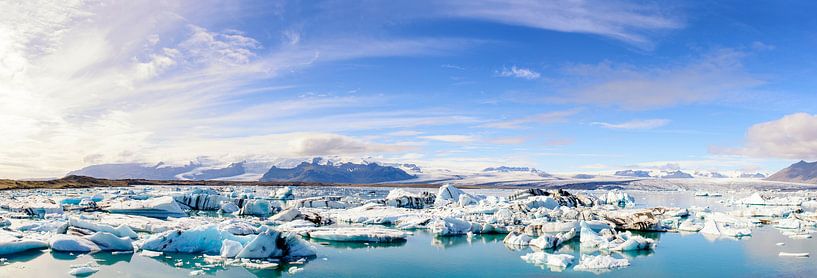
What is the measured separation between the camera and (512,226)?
62.8 ft

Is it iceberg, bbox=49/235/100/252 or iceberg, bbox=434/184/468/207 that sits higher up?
iceberg, bbox=434/184/468/207

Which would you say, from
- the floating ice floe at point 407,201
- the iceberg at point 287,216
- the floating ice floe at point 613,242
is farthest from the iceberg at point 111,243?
the floating ice floe at point 407,201

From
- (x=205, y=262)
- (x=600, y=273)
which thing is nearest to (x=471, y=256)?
(x=600, y=273)

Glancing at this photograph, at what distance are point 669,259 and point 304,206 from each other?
20747 mm

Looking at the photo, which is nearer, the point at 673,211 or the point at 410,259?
the point at 410,259

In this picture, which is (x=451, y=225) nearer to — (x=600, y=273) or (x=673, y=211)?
(x=600, y=273)

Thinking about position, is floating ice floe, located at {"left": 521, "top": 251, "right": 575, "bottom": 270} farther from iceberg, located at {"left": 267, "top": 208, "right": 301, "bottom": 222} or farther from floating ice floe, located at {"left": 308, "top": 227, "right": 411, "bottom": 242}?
iceberg, located at {"left": 267, "top": 208, "right": 301, "bottom": 222}

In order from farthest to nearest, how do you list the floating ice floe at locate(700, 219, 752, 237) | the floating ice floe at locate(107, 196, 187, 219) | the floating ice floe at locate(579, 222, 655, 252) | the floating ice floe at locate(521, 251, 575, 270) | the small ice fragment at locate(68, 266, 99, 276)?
the floating ice floe at locate(107, 196, 187, 219)
the floating ice floe at locate(700, 219, 752, 237)
the floating ice floe at locate(579, 222, 655, 252)
the floating ice floe at locate(521, 251, 575, 270)
the small ice fragment at locate(68, 266, 99, 276)

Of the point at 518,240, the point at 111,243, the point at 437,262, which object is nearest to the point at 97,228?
the point at 111,243

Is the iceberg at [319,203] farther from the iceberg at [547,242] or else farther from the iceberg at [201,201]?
the iceberg at [547,242]

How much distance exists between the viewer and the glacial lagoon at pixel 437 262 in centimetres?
1043

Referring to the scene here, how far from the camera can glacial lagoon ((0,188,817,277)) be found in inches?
411

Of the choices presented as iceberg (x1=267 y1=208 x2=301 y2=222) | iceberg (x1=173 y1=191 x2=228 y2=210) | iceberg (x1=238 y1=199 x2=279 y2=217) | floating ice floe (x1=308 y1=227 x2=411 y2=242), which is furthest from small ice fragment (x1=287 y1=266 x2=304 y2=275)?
iceberg (x1=173 y1=191 x2=228 y2=210)

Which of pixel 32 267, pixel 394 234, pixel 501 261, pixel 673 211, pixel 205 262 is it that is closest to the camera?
pixel 32 267
